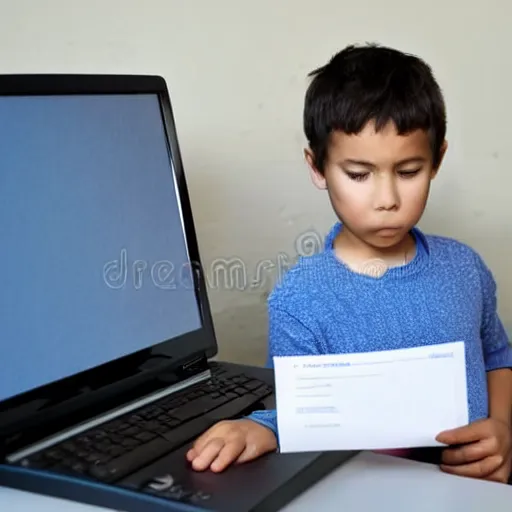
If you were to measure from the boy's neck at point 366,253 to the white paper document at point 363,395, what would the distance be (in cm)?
18

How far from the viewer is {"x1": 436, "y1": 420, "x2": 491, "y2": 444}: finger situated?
28.7 inches

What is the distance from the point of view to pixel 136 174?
882 millimetres

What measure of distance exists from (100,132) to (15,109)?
0.37 feet

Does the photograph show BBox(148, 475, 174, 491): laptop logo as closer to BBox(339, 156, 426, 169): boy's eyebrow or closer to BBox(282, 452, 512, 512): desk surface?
BBox(282, 452, 512, 512): desk surface

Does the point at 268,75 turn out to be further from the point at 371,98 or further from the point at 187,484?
the point at 187,484

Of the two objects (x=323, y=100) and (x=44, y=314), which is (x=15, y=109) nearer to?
(x=44, y=314)

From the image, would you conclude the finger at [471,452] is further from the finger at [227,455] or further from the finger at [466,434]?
the finger at [227,455]

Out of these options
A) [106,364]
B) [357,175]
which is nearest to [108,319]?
[106,364]

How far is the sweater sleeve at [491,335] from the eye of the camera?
3.01 ft

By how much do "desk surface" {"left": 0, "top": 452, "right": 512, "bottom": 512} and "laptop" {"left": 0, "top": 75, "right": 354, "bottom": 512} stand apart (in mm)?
12

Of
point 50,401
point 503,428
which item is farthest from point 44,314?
point 503,428

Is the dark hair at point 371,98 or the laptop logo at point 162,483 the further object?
the dark hair at point 371,98

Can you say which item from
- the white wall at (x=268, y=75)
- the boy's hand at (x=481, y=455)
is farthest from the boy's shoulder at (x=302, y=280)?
the white wall at (x=268, y=75)

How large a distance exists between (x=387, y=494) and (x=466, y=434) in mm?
115
